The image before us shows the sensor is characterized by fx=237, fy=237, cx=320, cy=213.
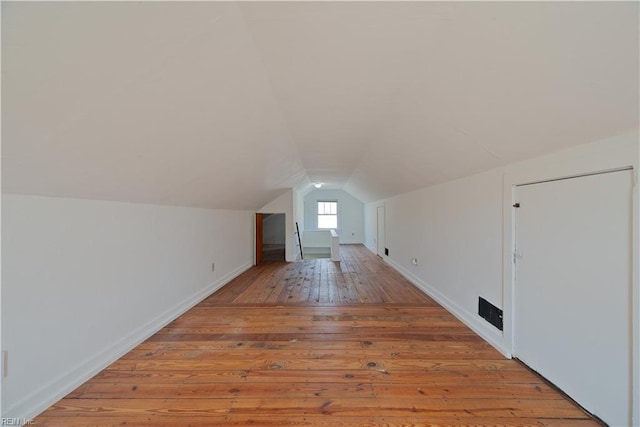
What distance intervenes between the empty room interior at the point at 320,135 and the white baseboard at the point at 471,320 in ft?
0.09

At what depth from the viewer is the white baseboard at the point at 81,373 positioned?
139 cm

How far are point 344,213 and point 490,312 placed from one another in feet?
25.1

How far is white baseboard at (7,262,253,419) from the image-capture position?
1.39 meters

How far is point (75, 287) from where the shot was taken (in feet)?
5.51

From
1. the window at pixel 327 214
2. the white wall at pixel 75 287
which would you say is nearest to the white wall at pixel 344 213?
the window at pixel 327 214

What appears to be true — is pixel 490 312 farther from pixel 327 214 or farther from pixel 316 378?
pixel 327 214

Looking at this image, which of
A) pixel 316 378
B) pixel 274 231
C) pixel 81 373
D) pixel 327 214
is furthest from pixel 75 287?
pixel 327 214

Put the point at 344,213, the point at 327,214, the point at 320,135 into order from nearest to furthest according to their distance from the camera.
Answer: the point at 320,135 → the point at 344,213 → the point at 327,214

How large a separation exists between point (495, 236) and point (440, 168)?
952 mm

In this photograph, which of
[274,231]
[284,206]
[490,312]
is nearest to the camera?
[490,312]

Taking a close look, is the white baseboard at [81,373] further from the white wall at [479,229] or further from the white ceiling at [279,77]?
the white wall at [479,229]

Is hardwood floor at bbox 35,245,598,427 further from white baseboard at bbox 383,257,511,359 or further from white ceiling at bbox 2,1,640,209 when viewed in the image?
white ceiling at bbox 2,1,640,209

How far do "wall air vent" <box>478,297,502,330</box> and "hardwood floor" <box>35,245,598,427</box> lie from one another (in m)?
0.22

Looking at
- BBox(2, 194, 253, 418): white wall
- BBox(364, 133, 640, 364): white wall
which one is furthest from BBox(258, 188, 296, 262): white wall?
BBox(2, 194, 253, 418): white wall
